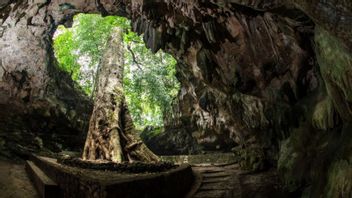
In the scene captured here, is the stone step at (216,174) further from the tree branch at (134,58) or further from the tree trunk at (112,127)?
the tree branch at (134,58)

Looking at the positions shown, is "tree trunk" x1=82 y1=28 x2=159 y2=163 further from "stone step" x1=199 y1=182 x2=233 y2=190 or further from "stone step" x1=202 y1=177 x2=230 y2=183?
"stone step" x1=199 y1=182 x2=233 y2=190

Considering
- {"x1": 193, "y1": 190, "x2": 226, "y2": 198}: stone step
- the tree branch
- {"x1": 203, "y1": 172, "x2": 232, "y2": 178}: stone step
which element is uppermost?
the tree branch

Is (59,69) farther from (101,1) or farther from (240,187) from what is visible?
(240,187)

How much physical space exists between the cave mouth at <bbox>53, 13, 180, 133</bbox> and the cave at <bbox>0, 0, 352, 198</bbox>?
1.22 m

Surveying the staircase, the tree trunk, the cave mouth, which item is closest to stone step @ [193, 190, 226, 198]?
the staircase

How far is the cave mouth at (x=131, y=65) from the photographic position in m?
17.0

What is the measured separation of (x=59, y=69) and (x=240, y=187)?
10812mm

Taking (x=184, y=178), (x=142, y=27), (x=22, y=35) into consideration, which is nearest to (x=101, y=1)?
(x=142, y=27)

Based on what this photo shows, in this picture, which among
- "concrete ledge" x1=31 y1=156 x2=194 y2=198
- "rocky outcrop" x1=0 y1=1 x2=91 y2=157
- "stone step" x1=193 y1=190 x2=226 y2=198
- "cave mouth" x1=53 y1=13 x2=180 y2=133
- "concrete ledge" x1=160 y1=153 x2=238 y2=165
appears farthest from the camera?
"cave mouth" x1=53 y1=13 x2=180 y2=133

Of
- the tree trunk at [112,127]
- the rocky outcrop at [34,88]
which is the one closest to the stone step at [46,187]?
the tree trunk at [112,127]

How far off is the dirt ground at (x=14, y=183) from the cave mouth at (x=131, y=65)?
8625 mm

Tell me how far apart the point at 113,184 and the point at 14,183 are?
118 inches

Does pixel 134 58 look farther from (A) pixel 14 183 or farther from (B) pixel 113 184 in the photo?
(B) pixel 113 184

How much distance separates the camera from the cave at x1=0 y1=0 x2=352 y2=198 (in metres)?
5.32
